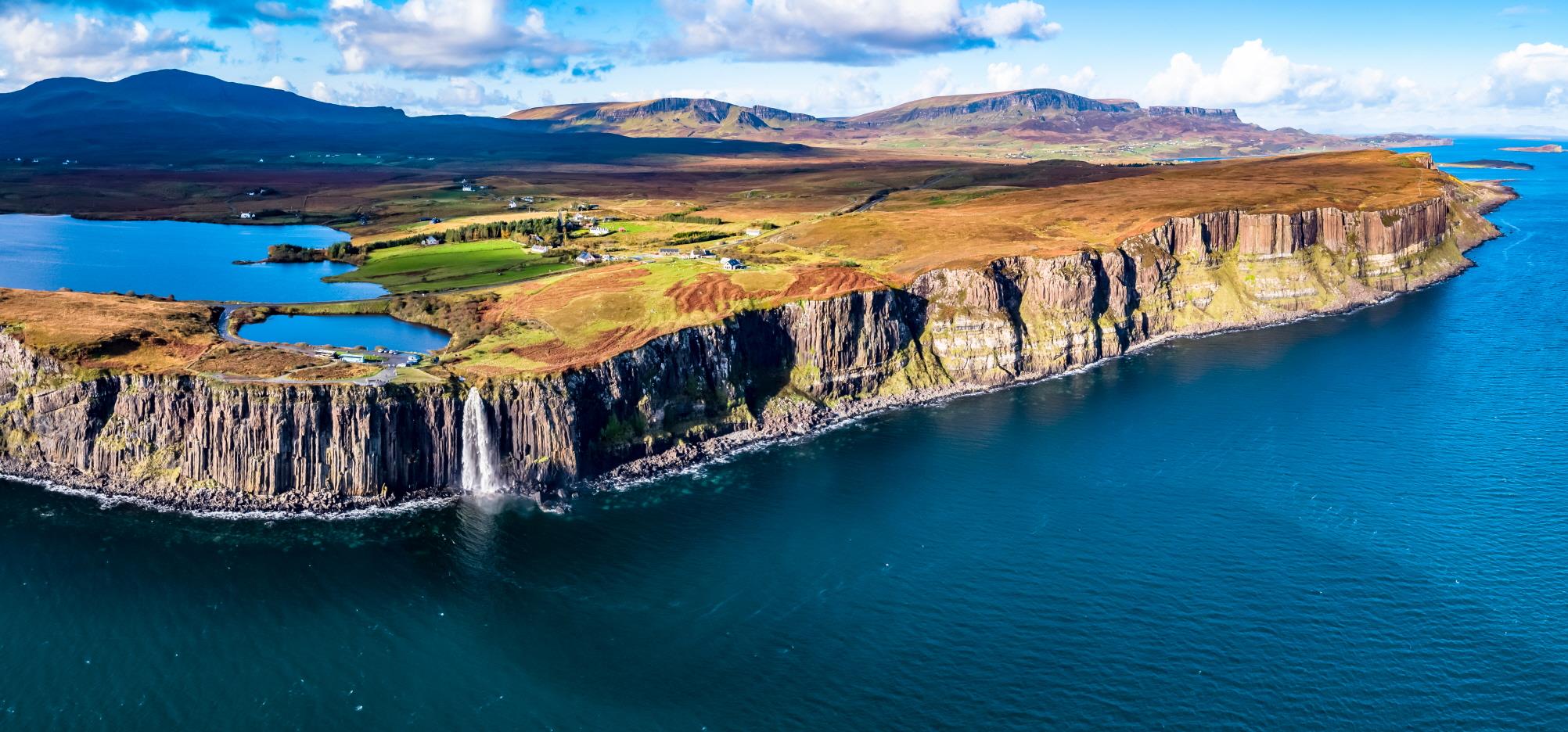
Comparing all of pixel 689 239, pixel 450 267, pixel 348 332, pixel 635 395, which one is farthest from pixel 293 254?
pixel 635 395

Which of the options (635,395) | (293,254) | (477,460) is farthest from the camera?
(293,254)

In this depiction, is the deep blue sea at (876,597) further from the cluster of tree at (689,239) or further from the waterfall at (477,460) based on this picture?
the cluster of tree at (689,239)

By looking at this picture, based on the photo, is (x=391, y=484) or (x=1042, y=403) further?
(x=1042, y=403)

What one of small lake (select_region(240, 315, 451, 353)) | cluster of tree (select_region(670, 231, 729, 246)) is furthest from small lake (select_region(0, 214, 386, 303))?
cluster of tree (select_region(670, 231, 729, 246))

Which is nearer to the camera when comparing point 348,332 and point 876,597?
point 876,597

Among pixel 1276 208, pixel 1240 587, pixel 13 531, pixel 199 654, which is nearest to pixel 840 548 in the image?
pixel 1240 587

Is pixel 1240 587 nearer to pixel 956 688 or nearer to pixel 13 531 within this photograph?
pixel 956 688

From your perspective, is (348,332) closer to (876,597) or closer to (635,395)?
(635,395)
